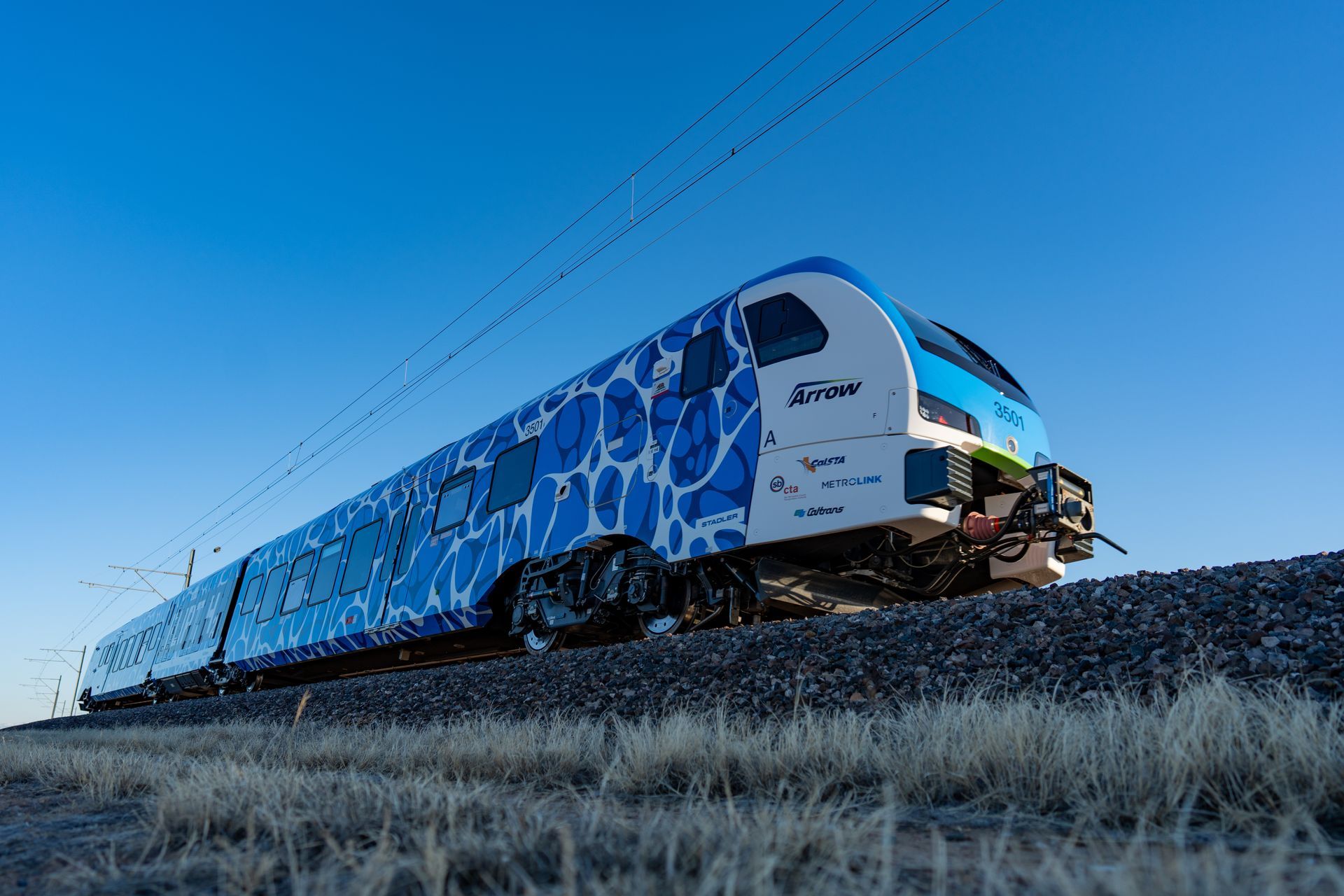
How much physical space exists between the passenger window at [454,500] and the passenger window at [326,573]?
10.4 feet

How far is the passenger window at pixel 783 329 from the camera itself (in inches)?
244

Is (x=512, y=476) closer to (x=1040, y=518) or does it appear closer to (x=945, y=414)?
(x=945, y=414)

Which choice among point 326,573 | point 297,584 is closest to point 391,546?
point 326,573

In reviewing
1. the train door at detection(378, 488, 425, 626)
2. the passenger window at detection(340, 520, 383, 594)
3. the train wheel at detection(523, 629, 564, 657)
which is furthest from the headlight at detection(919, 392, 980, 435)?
the passenger window at detection(340, 520, 383, 594)

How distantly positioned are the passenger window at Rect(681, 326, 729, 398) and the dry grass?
3736mm

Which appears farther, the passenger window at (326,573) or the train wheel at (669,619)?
the passenger window at (326,573)

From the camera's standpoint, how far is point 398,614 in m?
10.1

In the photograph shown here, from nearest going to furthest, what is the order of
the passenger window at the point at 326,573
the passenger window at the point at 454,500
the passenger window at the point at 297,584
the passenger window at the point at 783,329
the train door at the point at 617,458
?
the passenger window at the point at 783,329
the train door at the point at 617,458
the passenger window at the point at 454,500
the passenger window at the point at 326,573
the passenger window at the point at 297,584

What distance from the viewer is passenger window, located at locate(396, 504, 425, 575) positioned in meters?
10.3

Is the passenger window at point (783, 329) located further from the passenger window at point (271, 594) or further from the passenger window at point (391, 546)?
the passenger window at point (271, 594)

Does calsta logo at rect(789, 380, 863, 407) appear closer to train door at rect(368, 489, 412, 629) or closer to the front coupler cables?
the front coupler cables

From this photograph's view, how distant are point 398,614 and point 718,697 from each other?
676 centimetres

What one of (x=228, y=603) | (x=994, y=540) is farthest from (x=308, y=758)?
(x=228, y=603)

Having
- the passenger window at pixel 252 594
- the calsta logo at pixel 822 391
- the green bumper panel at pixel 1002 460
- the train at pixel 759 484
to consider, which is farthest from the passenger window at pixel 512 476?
the passenger window at pixel 252 594
